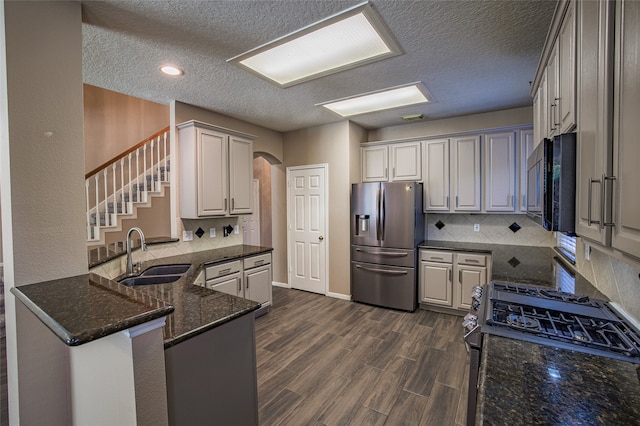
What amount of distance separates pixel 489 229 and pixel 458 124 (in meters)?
1.51

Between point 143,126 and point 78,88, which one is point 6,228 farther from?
point 143,126

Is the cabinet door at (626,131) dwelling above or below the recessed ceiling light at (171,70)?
below

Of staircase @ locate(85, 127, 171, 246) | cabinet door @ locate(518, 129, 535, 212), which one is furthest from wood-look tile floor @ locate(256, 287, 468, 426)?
staircase @ locate(85, 127, 171, 246)

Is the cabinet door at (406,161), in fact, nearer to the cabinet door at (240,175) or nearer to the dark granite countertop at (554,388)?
the cabinet door at (240,175)

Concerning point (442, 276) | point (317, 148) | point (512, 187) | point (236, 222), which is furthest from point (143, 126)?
point (512, 187)

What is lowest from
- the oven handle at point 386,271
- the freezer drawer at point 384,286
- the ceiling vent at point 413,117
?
the freezer drawer at point 384,286

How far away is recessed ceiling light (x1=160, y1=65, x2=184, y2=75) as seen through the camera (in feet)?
8.00

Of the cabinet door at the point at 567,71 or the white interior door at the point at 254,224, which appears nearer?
the cabinet door at the point at 567,71

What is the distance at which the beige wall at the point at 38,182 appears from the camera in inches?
51.5

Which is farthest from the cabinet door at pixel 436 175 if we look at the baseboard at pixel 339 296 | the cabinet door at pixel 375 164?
the baseboard at pixel 339 296

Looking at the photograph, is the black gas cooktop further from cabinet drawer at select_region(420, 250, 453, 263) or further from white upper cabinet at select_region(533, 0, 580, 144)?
cabinet drawer at select_region(420, 250, 453, 263)

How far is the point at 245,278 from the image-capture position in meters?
3.37

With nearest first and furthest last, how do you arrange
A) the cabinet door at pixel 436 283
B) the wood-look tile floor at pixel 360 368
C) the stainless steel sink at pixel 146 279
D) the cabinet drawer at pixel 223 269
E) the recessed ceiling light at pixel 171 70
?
the wood-look tile floor at pixel 360 368, the stainless steel sink at pixel 146 279, the recessed ceiling light at pixel 171 70, the cabinet drawer at pixel 223 269, the cabinet door at pixel 436 283

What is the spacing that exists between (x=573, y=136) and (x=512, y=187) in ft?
8.76
